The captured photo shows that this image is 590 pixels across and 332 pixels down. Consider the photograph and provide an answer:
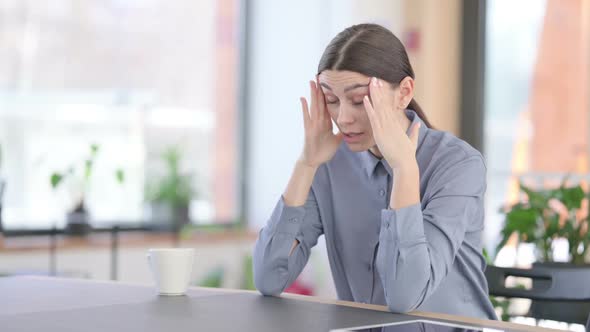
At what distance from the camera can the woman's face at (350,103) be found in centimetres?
183

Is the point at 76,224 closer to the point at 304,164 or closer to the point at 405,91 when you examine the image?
the point at 304,164

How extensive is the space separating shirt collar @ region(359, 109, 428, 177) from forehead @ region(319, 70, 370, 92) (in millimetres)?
183

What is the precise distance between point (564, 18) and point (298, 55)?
1352mm

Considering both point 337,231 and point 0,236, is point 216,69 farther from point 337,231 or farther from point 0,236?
point 337,231

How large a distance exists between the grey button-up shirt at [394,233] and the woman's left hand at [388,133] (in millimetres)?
96

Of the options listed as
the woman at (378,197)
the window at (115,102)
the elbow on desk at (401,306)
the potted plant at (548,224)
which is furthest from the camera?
the window at (115,102)

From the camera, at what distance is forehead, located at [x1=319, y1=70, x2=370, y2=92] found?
6.01 ft

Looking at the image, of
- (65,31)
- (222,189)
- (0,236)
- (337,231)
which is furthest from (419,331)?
(222,189)

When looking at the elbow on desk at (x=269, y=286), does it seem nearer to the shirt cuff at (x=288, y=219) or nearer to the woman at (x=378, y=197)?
the woman at (x=378, y=197)

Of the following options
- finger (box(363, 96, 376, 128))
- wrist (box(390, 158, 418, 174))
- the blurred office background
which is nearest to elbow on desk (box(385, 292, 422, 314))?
wrist (box(390, 158, 418, 174))

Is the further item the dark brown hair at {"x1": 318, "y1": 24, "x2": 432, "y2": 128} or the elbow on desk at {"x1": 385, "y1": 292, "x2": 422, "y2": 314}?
the dark brown hair at {"x1": 318, "y1": 24, "x2": 432, "y2": 128}

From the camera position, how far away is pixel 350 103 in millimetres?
1852

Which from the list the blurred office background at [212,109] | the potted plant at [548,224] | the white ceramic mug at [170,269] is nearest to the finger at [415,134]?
the white ceramic mug at [170,269]

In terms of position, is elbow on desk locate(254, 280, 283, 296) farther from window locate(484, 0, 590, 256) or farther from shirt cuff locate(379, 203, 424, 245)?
window locate(484, 0, 590, 256)
